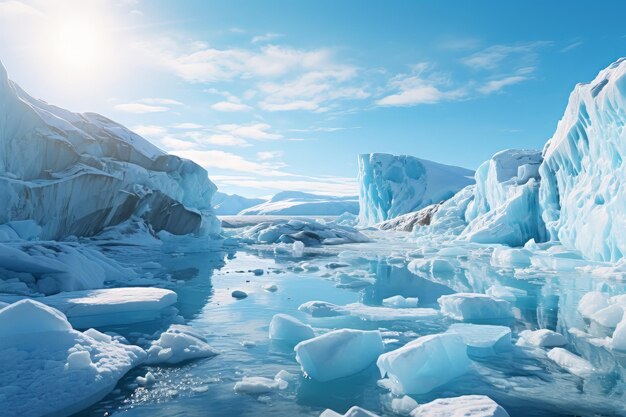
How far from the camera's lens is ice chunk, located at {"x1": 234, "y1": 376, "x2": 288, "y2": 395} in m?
4.22

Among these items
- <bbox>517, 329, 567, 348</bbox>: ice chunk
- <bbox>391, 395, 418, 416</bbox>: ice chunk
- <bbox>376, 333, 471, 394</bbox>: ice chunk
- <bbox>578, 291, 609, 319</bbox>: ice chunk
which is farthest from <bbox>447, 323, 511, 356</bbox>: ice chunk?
<bbox>578, 291, 609, 319</bbox>: ice chunk

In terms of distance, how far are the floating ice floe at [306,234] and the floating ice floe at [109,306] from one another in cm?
1903

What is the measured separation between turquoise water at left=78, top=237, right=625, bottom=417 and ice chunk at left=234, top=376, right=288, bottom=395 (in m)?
0.07

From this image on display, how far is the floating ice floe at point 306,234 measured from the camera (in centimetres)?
2717

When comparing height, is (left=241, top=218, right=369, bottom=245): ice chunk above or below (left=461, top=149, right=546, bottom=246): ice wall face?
below

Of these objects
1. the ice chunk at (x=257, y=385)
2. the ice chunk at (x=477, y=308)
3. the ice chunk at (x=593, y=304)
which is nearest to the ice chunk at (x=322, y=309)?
the ice chunk at (x=477, y=308)

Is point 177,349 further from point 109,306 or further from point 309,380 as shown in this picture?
point 109,306

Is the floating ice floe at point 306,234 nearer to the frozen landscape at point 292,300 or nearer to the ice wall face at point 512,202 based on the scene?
the frozen landscape at point 292,300

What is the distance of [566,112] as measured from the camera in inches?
713

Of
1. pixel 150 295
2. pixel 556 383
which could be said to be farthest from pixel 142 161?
pixel 556 383

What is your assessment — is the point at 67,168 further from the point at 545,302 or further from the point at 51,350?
the point at 545,302

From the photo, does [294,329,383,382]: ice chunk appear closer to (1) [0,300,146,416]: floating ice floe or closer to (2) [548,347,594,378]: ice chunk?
(1) [0,300,146,416]: floating ice floe

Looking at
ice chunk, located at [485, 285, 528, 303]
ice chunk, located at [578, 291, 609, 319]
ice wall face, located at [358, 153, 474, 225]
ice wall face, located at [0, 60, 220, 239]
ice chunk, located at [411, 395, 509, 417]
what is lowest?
ice chunk, located at [411, 395, 509, 417]

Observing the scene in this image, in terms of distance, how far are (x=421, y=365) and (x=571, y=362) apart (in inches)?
77.0
